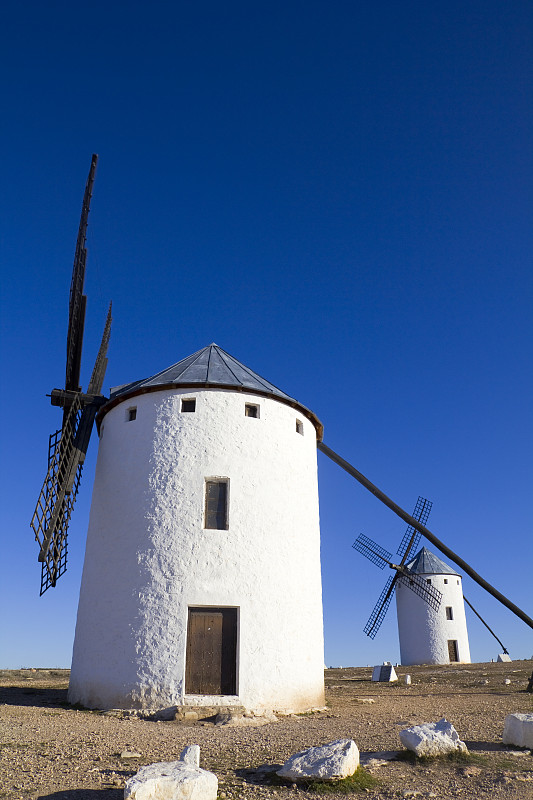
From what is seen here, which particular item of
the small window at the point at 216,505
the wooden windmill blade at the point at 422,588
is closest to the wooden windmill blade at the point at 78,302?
the small window at the point at 216,505

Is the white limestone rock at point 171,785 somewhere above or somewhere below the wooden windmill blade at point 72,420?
below

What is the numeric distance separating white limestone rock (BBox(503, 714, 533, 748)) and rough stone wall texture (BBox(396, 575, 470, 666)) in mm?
30014

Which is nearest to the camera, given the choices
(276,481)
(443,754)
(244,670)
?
(443,754)

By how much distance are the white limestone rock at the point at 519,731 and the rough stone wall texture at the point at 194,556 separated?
5.57 m

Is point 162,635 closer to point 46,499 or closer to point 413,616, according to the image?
point 46,499

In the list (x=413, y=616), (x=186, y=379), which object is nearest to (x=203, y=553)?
(x=186, y=379)

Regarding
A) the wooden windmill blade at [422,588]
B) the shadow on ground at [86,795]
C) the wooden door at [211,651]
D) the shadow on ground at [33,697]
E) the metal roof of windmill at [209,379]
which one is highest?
the metal roof of windmill at [209,379]

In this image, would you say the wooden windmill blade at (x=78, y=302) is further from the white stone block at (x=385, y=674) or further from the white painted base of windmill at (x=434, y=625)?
the white painted base of windmill at (x=434, y=625)

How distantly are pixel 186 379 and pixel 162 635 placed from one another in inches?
228

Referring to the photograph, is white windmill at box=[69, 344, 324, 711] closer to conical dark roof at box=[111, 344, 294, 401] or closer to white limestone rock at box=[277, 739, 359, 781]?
conical dark roof at box=[111, 344, 294, 401]

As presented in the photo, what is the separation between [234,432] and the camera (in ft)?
45.6

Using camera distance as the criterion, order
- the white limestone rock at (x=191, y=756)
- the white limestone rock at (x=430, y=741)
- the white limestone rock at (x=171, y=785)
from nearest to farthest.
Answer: the white limestone rock at (x=171, y=785)
the white limestone rock at (x=191, y=756)
the white limestone rock at (x=430, y=741)

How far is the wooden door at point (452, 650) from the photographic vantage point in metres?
35.2

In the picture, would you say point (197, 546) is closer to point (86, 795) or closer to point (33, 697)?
point (33, 697)
